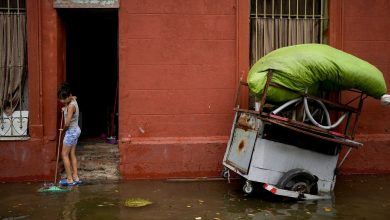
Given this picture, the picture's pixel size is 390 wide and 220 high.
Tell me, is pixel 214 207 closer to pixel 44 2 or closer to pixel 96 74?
pixel 44 2

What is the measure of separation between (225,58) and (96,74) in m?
4.16

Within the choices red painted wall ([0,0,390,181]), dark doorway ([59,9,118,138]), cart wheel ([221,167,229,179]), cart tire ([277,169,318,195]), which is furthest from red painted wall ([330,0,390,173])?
dark doorway ([59,9,118,138])

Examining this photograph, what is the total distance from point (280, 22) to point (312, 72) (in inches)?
93.7

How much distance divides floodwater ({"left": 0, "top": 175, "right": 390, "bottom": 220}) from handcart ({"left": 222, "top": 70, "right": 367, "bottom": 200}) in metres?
0.30

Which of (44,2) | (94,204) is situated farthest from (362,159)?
(44,2)

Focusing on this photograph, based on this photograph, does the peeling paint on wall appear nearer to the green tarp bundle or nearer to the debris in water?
the green tarp bundle

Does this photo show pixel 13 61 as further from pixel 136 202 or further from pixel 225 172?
pixel 225 172

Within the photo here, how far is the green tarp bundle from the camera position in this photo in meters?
6.21

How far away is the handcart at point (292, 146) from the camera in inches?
245

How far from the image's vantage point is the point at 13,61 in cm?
793

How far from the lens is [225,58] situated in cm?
807

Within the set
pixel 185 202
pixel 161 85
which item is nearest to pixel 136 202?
pixel 185 202

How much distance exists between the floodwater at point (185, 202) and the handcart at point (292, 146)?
0.30m

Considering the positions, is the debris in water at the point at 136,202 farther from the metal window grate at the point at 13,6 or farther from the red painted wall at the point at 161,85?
the metal window grate at the point at 13,6
